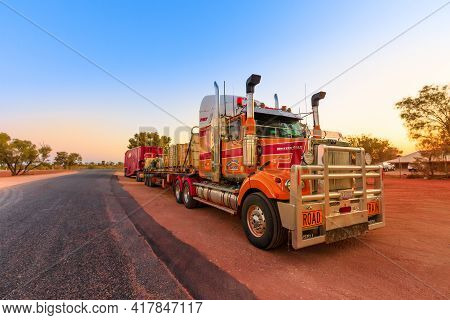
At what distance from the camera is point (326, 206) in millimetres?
4031

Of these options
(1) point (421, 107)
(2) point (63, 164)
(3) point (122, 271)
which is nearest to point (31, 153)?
(2) point (63, 164)

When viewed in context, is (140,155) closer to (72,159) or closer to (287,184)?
(287,184)

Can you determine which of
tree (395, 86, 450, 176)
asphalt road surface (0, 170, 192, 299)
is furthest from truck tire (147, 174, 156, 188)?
tree (395, 86, 450, 176)

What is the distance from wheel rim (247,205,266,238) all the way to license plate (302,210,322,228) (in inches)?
33.6

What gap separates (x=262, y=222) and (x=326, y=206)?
4.04ft

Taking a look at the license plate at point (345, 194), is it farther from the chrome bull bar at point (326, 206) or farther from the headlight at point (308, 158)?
the headlight at point (308, 158)

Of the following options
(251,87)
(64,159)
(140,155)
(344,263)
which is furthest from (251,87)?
(64,159)

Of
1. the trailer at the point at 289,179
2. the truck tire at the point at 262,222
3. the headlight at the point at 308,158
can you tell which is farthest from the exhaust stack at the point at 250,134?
the headlight at the point at 308,158

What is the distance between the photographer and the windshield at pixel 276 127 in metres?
5.82

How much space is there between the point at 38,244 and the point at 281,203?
4684 mm

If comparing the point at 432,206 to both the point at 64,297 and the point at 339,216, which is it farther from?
the point at 64,297

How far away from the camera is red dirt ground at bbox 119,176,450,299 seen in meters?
3.01

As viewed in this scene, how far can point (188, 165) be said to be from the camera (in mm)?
9586
